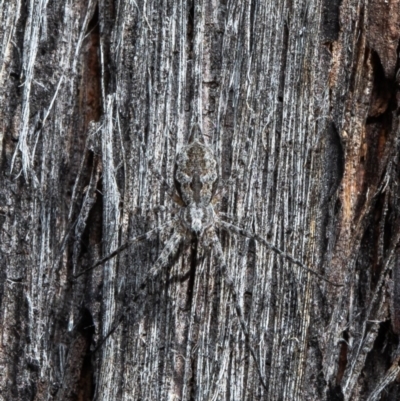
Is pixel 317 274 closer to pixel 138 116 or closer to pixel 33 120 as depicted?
pixel 138 116

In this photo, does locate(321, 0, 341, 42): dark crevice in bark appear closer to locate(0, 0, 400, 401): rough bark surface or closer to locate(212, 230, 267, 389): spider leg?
locate(0, 0, 400, 401): rough bark surface

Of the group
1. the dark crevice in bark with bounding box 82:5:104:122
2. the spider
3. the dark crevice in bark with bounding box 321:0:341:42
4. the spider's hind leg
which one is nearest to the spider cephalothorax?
the spider

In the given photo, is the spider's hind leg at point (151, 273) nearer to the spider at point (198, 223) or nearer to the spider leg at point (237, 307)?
the spider at point (198, 223)

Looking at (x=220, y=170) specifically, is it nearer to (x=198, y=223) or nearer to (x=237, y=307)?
(x=198, y=223)

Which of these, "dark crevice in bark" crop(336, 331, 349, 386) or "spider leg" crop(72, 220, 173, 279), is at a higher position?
"spider leg" crop(72, 220, 173, 279)

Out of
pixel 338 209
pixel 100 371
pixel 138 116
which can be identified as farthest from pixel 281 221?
pixel 100 371

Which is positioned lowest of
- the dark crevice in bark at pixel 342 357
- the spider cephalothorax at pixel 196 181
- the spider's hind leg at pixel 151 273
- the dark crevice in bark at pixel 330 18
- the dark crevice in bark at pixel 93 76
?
the dark crevice in bark at pixel 342 357

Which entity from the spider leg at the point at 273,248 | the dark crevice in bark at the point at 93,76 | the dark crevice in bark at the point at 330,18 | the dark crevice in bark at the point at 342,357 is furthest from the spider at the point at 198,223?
the dark crevice in bark at the point at 330,18
